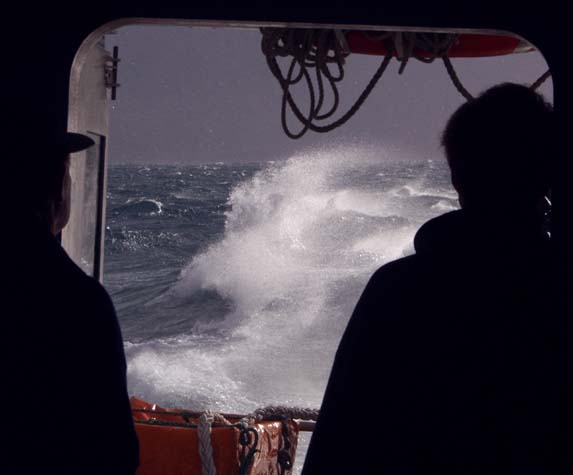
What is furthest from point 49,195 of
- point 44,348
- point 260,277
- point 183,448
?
point 260,277

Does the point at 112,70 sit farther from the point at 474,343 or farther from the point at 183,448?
the point at 474,343

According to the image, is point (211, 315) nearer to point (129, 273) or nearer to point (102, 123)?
point (129, 273)

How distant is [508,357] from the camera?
3.10 ft

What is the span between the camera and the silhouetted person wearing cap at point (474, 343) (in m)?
0.94

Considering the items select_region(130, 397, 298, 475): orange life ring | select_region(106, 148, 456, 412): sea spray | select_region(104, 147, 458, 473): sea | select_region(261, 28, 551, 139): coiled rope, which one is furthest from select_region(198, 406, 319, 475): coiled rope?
select_region(106, 148, 456, 412): sea spray

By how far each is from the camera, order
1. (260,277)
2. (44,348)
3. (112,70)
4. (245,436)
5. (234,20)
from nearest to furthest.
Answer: (44,348), (234,20), (112,70), (245,436), (260,277)

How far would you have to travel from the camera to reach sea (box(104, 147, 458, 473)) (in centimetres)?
923

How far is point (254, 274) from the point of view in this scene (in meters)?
15.8

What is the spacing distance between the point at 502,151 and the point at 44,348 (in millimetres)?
638

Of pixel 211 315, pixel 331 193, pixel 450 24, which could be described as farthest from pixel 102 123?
pixel 331 193

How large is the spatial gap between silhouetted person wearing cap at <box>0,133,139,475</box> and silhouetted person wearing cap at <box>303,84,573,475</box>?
0.34 meters

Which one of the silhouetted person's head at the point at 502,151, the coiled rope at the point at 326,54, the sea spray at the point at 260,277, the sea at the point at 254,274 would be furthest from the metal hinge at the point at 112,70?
the sea spray at the point at 260,277

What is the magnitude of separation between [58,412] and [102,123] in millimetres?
1305

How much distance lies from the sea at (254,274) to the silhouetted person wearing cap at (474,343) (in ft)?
16.2
